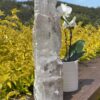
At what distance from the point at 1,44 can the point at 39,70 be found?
764 millimetres

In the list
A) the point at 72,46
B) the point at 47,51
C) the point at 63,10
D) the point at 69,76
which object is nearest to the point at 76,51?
the point at 72,46

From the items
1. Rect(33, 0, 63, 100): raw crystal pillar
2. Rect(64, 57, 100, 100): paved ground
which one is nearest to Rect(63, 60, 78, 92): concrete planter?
Rect(64, 57, 100, 100): paved ground

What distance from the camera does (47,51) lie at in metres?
3.26

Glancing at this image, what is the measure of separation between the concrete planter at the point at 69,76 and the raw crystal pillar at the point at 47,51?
38 cm

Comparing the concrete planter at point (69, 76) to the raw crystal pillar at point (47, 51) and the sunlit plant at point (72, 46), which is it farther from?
the raw crystal pillar at point (47, 51)

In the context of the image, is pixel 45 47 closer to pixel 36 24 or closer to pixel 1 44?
pixel 36 24

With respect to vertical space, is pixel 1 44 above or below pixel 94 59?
above

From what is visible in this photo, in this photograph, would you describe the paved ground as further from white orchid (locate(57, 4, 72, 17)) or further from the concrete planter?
white orchid (locate(57, 4, 72, 17))

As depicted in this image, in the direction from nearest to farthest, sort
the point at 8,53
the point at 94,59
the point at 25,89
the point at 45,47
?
the point at 45,47, the point at 25,89, the point at 8,53, the point at 94,59

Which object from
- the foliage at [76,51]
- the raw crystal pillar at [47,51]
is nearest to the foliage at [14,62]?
the raw crystal pillar at [47,51]

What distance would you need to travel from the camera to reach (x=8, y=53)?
388cm

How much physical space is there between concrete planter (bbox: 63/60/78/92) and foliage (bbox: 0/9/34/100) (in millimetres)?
279

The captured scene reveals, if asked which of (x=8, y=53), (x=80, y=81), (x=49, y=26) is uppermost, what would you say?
(x=49, y=26)

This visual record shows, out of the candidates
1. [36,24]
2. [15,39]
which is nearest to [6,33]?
[15,39]
